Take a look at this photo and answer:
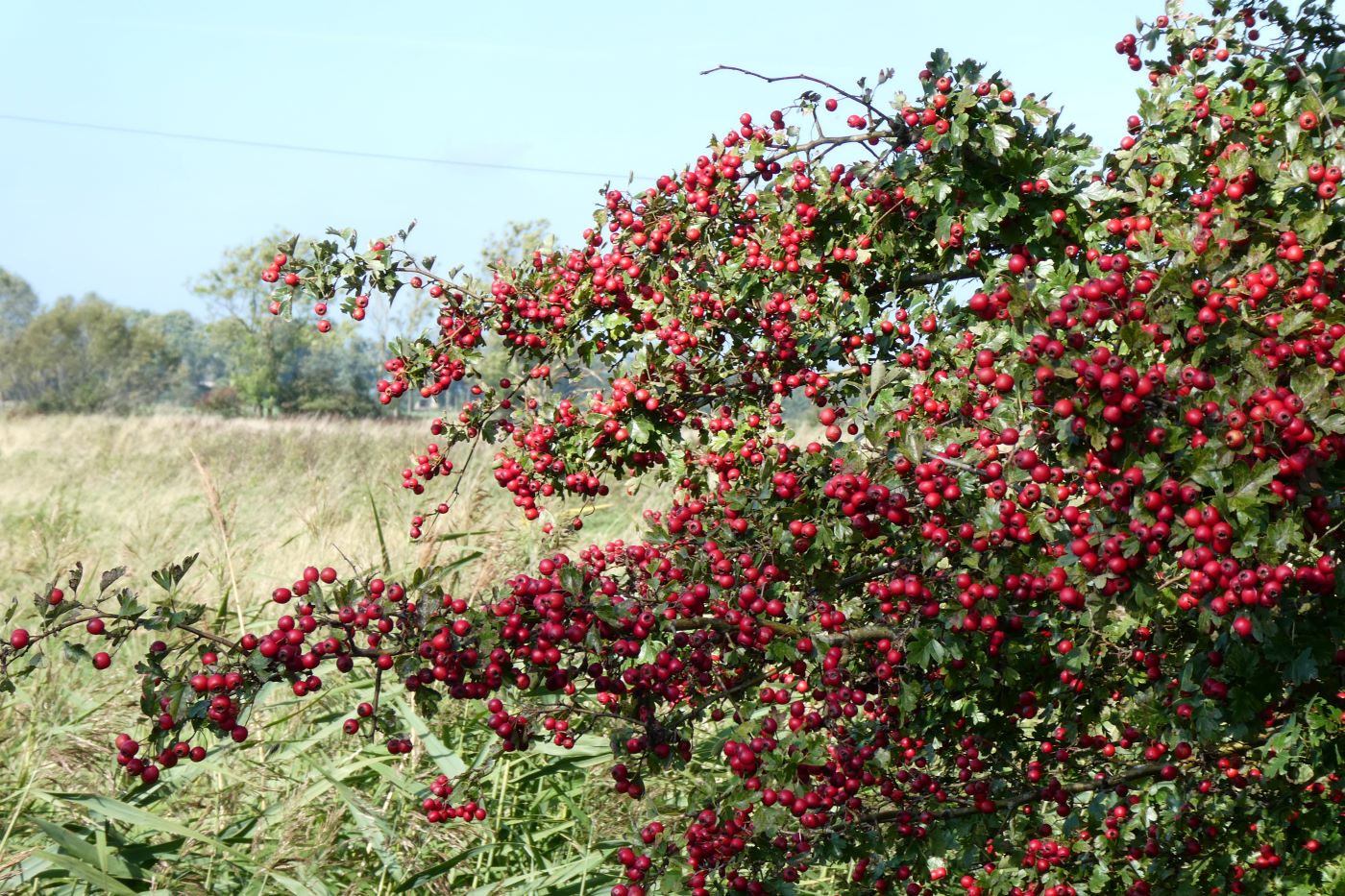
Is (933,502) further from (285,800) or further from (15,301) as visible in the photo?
(15,301)

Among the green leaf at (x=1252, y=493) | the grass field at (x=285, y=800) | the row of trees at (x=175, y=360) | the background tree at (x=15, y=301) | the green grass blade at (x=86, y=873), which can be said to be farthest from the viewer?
the background tree at (x=15, y=301)

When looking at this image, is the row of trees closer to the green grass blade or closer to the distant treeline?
the distant treeline

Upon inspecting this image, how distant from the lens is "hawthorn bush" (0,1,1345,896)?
1734 millimetres

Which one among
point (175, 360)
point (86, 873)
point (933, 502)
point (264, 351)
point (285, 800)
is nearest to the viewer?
point (933, 502)

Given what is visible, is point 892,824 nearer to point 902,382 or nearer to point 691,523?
point 691,523

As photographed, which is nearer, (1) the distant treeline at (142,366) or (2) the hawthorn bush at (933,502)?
(2) the hawthorn bush at (933,502)

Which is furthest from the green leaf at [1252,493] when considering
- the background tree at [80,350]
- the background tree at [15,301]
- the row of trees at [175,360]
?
the background tree at [15,301]

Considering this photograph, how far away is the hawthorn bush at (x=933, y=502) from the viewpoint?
1734 millimetres

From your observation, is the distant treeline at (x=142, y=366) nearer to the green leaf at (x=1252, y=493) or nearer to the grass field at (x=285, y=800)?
the grass field at (x=285, y=800)

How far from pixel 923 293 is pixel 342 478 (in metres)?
8.91

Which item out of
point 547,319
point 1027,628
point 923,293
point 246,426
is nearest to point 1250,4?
point 923,293

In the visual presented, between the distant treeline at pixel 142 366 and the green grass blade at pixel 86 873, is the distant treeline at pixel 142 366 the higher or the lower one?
the lower one

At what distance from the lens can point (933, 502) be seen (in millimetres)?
2004

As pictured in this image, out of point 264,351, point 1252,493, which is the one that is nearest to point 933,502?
point 1252,493
